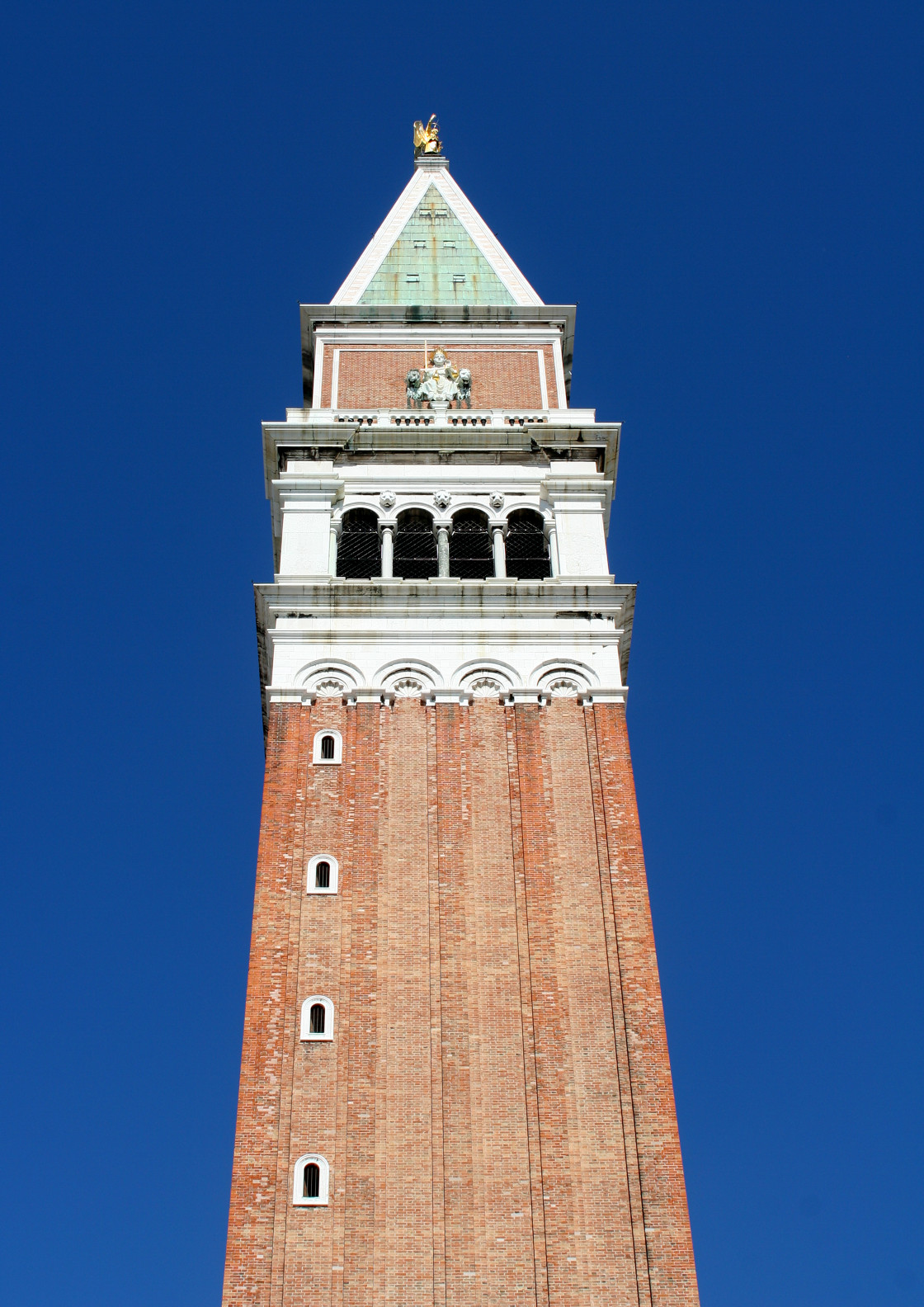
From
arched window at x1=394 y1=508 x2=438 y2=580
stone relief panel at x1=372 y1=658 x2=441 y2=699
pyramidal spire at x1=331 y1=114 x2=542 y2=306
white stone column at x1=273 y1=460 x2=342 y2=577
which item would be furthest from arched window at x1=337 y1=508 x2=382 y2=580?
pyramidal spire at x1=331 y1=114 x2=542 y2=306

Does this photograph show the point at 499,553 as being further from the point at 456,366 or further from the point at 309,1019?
the point at 309,1019

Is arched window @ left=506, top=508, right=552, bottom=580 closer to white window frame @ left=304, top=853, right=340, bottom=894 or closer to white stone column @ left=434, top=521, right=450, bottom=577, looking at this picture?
white stone column @ left=434, top=521, right=450, bottom=577

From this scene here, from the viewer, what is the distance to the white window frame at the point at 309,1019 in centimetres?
3478

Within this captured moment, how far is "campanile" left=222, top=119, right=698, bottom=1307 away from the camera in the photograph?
32344mm

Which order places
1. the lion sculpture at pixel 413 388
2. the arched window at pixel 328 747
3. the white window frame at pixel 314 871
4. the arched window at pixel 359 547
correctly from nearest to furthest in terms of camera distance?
the white window frame at pixel 314 871 < the arched window at pixel 328 747 < the arched window at pixel 359 547 < the lion sculpture at pixel 413 388

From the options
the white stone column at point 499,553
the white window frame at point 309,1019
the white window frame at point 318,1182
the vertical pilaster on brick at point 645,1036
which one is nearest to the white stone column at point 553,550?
the white stone column at point 499,553

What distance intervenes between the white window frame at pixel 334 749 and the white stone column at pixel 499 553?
6458 mm

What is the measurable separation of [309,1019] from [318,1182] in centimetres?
347

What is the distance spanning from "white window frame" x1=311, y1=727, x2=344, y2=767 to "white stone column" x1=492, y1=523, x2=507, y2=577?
6458 millimetres

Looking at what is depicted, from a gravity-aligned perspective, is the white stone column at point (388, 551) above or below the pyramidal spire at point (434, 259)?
below

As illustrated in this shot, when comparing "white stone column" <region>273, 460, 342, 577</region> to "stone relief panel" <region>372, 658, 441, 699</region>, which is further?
"white stone column" <region>273, 460, 342, 577</region>

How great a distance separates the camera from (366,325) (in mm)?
52844

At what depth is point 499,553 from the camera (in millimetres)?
45281

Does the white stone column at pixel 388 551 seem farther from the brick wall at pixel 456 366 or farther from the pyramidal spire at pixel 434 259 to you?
the pyramidal spire at pixel 434 259
